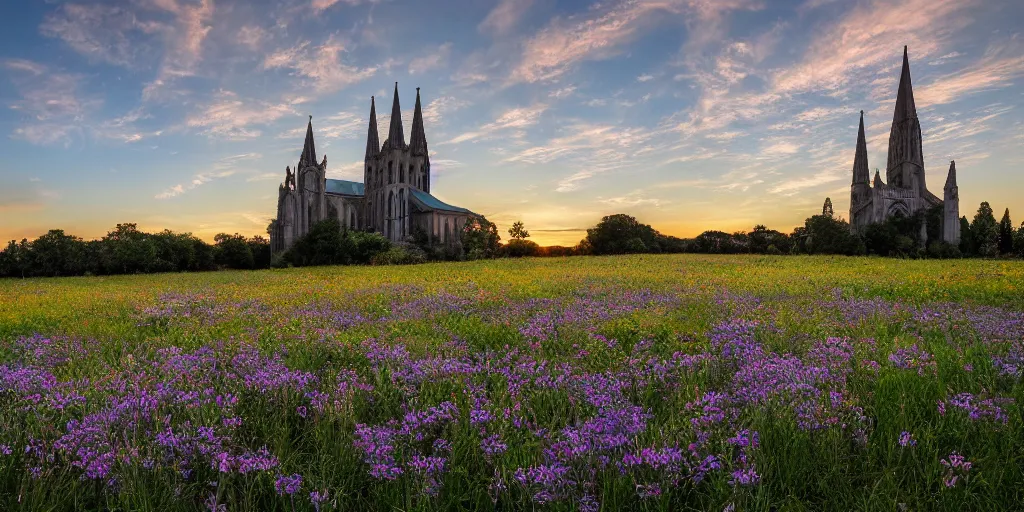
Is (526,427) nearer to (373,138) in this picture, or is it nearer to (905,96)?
(373,138)

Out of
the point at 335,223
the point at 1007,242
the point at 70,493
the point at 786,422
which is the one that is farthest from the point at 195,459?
the point at 1007,242

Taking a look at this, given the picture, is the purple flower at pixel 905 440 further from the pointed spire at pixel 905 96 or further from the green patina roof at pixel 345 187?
the pointed spire at pixel 905 96

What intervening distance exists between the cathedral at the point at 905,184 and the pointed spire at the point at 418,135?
86458 mm

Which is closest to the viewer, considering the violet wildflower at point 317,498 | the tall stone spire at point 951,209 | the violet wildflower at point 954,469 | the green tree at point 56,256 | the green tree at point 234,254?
the violet wildflower at point 317,498

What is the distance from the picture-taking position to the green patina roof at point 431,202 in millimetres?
93081

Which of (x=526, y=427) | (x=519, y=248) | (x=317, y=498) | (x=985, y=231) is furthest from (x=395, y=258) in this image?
(x=985, y=231)

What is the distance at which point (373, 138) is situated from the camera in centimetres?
9938

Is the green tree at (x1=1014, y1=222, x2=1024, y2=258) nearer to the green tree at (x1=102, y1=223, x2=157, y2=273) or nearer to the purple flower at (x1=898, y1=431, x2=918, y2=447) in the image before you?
the purple flower at (x1=898, y1=431, x2=918, y2=447)

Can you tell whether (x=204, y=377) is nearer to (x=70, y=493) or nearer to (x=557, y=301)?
(x=70, y=493)

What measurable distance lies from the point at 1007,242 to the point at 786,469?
4556 inches

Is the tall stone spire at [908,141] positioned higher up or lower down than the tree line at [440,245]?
higher up

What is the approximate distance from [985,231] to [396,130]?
112049 millimetres

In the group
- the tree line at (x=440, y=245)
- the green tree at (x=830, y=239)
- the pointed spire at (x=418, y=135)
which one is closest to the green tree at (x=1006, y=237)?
the tree line at (x=440, y=245)

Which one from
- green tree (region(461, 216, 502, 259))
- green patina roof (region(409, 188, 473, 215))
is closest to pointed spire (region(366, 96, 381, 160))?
green patina roof (region(409, 188, 473, 215))
